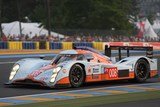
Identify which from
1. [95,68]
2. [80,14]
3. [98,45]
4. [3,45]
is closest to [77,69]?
[95,68]

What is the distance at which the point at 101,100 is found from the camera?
9.91m

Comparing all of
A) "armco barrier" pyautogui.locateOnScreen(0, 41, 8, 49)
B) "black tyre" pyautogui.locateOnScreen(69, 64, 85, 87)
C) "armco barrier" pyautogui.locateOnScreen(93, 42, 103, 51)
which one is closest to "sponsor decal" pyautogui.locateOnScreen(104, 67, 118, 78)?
"black tyre" pyautogui.locateOnScreen(69, 64, 85, 87)

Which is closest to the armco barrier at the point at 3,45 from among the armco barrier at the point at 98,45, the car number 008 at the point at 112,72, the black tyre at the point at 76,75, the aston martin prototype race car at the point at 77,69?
the armco barrier at the point at 98,45

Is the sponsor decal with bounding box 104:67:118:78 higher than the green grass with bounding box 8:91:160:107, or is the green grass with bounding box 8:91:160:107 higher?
the sponsor decal with bounding box 104:67:118:78

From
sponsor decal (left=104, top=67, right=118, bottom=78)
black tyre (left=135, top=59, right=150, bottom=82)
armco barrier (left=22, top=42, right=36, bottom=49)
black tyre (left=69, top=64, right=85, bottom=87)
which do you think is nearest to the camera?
black tyre (left=69, top=64, right=85, bottom=87)

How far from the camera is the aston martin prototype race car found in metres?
12.0

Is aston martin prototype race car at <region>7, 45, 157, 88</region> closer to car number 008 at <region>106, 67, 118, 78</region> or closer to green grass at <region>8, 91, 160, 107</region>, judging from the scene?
car number 008 at <region>106, 67, 118, 78</region>

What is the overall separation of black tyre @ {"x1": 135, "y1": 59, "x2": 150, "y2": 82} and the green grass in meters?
2.48

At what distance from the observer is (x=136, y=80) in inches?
544

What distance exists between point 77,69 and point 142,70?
8.22 ft

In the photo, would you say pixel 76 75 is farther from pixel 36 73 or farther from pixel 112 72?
pixel 112 72

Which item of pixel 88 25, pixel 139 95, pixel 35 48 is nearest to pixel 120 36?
pixel 35 48

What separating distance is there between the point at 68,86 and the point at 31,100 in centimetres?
245

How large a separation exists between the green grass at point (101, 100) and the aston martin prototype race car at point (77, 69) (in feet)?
6.09
